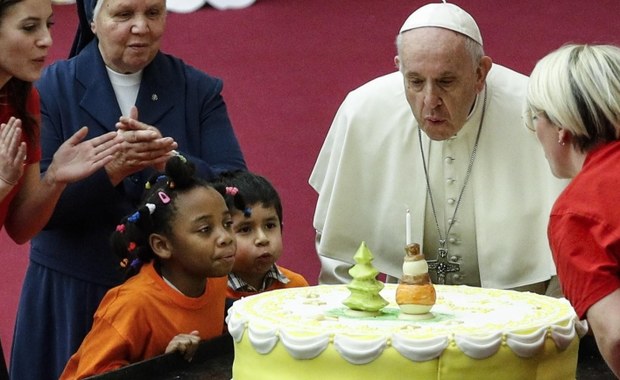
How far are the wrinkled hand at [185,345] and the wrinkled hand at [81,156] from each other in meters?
0.53

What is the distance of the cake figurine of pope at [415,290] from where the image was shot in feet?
10.6

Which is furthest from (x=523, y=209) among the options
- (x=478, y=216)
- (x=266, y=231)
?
(x=266, y=231)

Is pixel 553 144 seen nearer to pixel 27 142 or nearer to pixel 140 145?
pixel 140 145

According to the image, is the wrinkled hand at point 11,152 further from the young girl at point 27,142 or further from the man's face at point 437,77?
the man's face at point 437,77

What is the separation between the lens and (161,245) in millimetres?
4016

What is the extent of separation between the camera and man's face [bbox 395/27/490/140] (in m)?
4.09

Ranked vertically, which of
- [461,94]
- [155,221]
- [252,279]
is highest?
[461,94]

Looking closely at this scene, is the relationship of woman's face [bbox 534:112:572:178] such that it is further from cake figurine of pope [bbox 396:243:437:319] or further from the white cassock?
the white cassock

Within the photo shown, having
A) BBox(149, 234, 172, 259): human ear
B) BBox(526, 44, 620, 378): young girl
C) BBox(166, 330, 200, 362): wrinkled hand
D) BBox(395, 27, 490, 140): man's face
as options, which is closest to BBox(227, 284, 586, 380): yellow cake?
BBox(526, 44, 620, 378): young girl

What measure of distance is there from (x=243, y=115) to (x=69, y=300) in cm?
219

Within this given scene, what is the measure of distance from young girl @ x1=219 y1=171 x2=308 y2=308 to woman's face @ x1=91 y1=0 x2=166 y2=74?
468 mm

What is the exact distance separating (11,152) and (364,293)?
100 cm

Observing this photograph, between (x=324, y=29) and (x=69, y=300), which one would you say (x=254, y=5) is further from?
(x=69, y=300)

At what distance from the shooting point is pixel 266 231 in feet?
14.7
